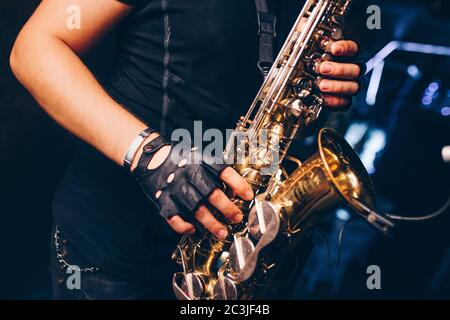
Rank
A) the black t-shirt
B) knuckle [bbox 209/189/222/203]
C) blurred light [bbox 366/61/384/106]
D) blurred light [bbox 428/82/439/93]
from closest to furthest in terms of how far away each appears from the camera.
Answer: knuckle [bbox 209/189/222/203] < the black t-shirt < blurred light [bbox 428/82/439/93] < blurred light [bbox 366/61/384/106]

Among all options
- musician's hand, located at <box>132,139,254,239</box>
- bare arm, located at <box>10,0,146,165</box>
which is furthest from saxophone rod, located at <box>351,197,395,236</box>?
bare arm, located at <box>10,0,146,165</box>

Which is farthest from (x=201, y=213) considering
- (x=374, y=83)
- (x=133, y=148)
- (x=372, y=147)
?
(x=374, y=83)

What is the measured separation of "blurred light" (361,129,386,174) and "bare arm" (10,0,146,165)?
170 inches

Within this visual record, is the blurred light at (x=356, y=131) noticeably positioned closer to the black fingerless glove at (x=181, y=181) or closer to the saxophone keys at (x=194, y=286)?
the saxophone keys at (x=194, y=286)

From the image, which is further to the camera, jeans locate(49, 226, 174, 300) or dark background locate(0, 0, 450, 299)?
dark background locate(0, 0, 450, 299)

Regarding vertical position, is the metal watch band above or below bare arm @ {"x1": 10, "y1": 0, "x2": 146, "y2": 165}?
below

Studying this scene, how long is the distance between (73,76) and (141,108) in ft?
1.11

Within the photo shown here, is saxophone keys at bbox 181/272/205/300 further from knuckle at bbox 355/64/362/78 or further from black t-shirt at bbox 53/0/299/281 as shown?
knuckle at bbox 355/64/362/78

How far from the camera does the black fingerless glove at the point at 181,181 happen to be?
4.39 feet

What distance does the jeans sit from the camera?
1771 millimetres

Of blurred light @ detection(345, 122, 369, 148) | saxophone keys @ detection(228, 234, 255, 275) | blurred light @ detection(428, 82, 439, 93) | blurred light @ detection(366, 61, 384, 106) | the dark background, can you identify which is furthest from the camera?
blurred light @ detection(366, 61, 384, 106)

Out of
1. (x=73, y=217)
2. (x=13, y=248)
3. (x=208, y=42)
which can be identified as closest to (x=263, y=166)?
(x=208, y=42)

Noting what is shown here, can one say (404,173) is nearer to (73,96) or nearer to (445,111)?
(445,111)

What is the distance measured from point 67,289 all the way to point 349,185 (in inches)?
58.7
